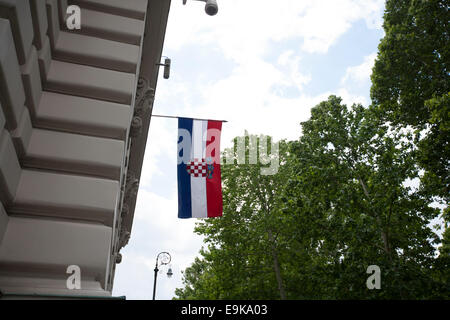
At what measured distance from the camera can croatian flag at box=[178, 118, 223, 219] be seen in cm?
604

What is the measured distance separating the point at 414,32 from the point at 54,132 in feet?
55.2

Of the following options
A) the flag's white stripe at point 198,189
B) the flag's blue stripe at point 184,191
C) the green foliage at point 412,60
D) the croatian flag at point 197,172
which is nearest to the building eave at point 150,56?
the croatian flag at point 197,172

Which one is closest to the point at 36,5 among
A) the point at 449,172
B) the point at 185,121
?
the point at 185,121

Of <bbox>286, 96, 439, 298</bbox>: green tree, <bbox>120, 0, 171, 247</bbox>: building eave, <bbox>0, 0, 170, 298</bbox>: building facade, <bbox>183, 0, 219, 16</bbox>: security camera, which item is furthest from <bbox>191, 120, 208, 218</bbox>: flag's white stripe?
<bbox>286, 96, 439, 298</bbox>: green tree

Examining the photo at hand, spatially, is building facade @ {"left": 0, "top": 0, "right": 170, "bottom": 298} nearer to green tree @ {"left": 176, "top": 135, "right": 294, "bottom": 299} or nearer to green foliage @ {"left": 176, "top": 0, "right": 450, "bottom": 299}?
green foliage @ {"left": 176, "top": 0, "right": 450, "bottom": 299}

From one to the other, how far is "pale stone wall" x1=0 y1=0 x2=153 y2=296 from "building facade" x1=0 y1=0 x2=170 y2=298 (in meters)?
0.01

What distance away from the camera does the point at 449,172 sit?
12750mm

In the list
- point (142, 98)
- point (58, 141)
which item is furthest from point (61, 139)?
point (142, 98)

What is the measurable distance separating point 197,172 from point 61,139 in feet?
9.69

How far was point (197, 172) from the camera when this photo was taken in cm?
614

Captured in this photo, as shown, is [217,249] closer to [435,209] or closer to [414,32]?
[435,209]

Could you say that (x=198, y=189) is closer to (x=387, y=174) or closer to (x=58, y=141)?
(x=58, y=141)

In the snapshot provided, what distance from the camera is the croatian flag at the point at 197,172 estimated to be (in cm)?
604

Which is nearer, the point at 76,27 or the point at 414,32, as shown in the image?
the point at 76,27
